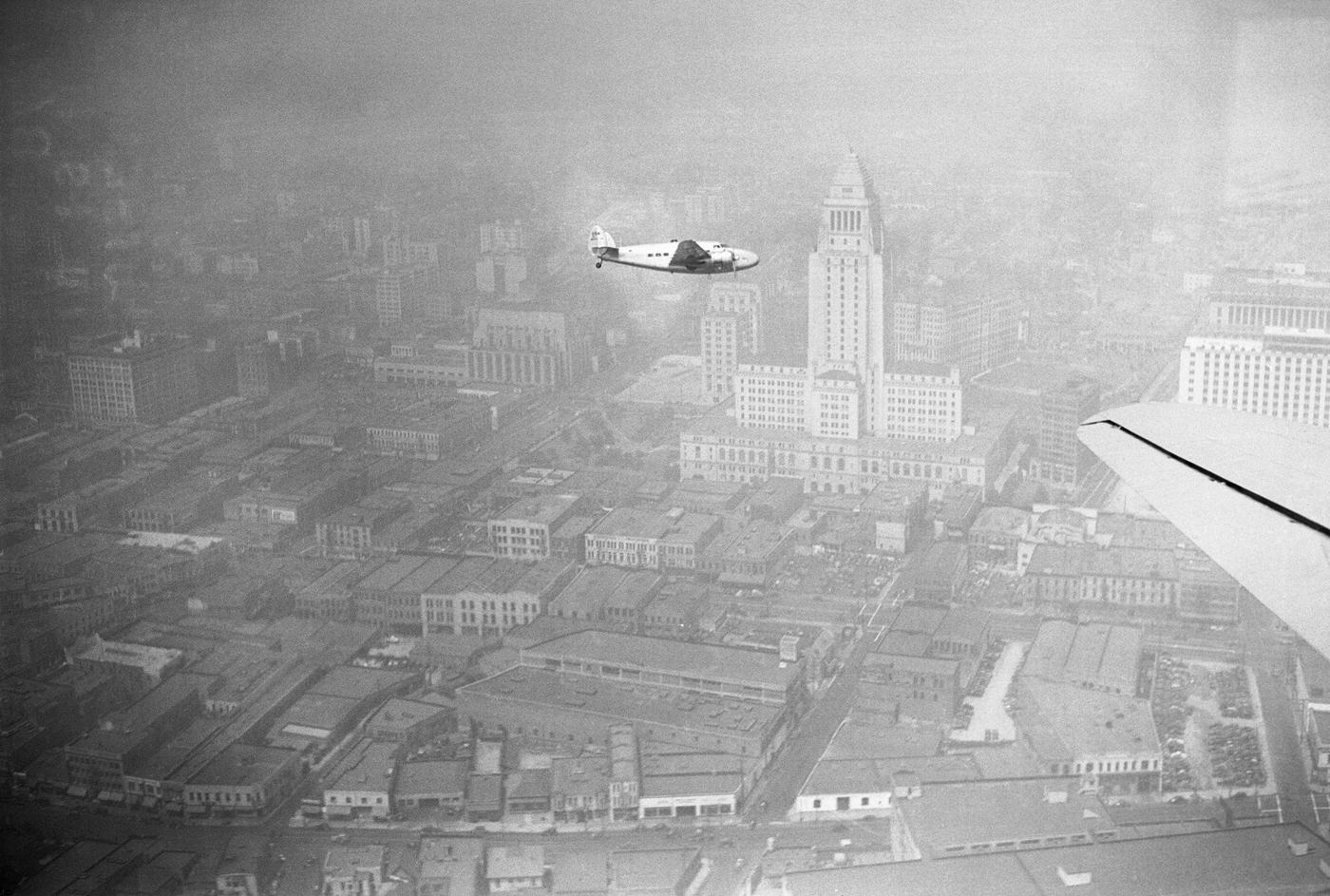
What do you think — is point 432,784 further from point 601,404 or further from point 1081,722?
point 1081,722

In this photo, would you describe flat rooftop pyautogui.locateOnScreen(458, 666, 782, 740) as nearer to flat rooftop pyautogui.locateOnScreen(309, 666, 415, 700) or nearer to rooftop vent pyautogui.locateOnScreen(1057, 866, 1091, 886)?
flat rooftop pyautogui.locateOnScreen(309, 666, 415, 700)

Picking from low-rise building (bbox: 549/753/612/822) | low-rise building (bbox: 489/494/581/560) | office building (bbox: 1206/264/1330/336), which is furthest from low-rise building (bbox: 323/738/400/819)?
office building (bbox: 1206/264/1330/336)

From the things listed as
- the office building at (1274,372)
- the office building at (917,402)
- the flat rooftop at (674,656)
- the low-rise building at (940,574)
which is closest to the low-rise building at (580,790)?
the flat rooftop at (674,656)

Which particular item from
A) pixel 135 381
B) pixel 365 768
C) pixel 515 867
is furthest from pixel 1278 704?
pixel 135 381

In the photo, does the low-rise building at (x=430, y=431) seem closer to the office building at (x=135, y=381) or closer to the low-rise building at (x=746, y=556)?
the office building at (x=135, y=381)

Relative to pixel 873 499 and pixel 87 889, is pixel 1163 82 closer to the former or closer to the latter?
pixel 873 499

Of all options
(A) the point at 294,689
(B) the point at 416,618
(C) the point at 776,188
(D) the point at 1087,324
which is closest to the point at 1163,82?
(D) the point at 1087,324
